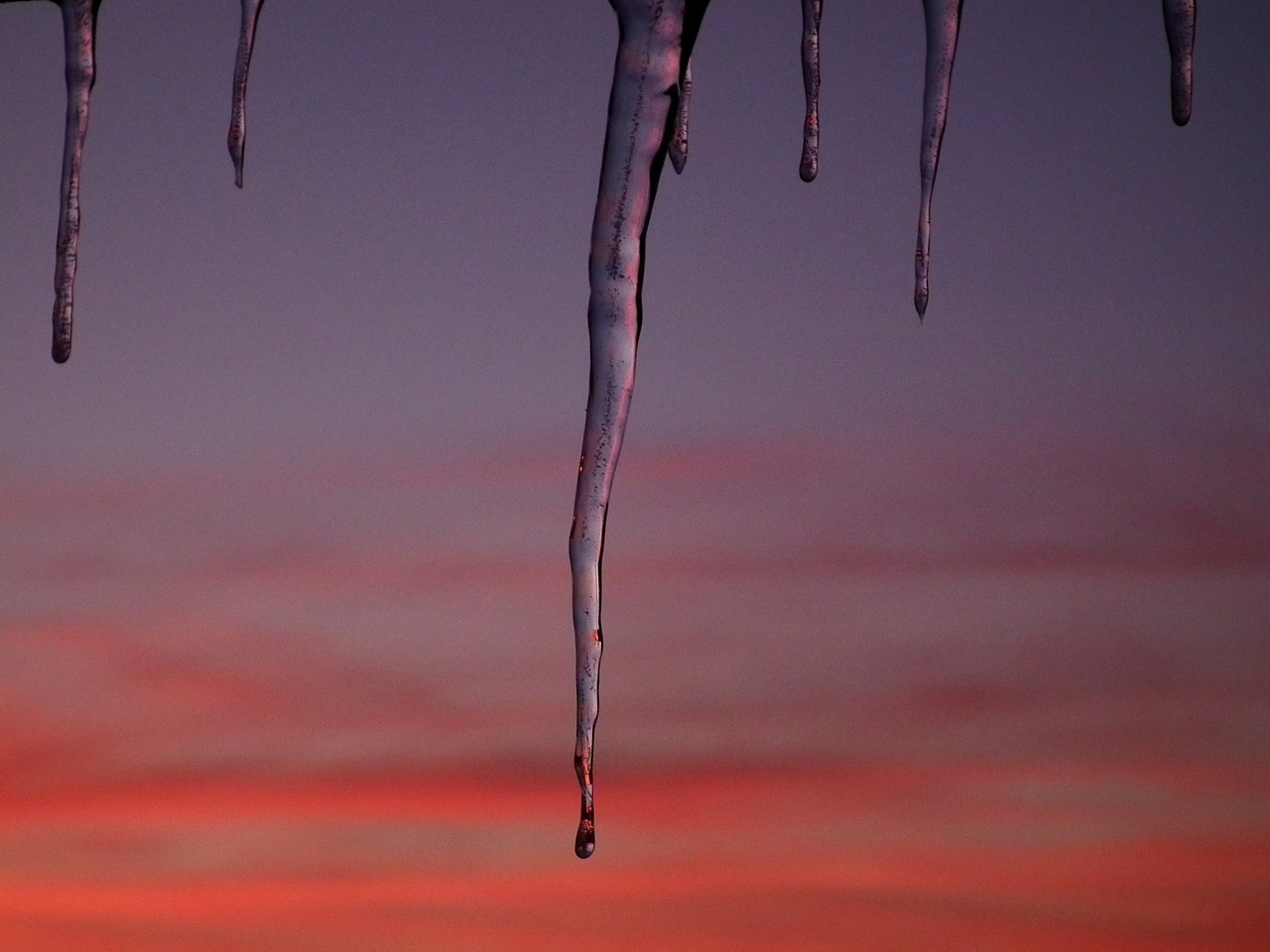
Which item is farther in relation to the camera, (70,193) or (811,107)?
(811,107)

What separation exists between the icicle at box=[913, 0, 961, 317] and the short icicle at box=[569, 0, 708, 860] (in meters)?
0.70

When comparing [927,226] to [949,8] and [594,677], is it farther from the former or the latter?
[594,677]

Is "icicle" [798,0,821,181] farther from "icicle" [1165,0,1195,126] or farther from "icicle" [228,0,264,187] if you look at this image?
"icicle" [228,0,264,187]

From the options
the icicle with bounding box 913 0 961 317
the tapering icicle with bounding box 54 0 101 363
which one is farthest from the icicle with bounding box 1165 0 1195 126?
the tapering icicle with bounding box 54 0 101 363

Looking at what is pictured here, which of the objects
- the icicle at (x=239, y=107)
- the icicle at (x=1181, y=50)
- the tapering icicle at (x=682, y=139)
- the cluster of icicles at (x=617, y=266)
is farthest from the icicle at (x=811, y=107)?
the icicle at (x=239, y=107)

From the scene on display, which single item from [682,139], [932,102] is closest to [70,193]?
[682,139]

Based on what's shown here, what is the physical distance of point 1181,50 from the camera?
2.63m

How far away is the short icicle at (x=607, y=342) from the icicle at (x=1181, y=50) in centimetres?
94

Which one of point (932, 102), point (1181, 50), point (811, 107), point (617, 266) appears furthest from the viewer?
point (811, 107)

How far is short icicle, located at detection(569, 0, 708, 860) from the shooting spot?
210 cm

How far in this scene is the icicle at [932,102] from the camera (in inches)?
104

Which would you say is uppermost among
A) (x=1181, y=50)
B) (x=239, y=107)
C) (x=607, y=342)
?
(x=1181, y=50)

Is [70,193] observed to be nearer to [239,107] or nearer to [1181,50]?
[239,107]

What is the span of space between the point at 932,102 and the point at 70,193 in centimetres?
142
